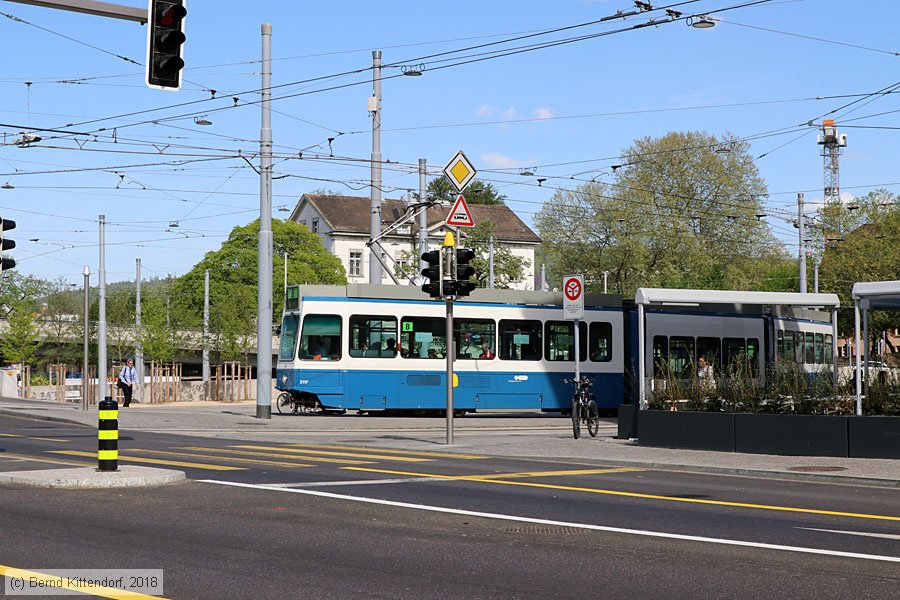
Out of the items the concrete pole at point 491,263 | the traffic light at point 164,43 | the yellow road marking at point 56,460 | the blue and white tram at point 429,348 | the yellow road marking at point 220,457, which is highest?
the concrete pole at point 491,263

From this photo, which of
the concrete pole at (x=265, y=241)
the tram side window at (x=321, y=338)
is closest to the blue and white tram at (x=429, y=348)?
the tram side window at (x=321, y=338)

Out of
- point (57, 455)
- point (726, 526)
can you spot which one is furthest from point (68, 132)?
point (726, 526)

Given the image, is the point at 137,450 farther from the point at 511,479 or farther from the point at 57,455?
the point at 511,479

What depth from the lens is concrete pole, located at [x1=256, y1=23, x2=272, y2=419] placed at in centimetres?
3122

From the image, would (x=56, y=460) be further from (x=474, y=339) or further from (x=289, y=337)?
(x=474, y=339)

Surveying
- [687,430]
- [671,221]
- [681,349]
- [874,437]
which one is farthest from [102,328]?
[671,221]

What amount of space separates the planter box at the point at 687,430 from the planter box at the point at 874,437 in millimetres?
2126

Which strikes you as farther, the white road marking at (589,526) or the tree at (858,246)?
the tree at (858,246)

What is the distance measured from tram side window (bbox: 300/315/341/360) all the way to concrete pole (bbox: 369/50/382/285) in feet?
7.58

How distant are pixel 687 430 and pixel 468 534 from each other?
1108cm

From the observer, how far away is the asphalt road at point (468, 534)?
804 cm

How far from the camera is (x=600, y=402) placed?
36.4 meters

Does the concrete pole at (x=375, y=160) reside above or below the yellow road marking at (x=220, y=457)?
above

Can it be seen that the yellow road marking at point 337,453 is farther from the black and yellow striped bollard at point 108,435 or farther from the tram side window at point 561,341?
the tram side window at point 561,341
